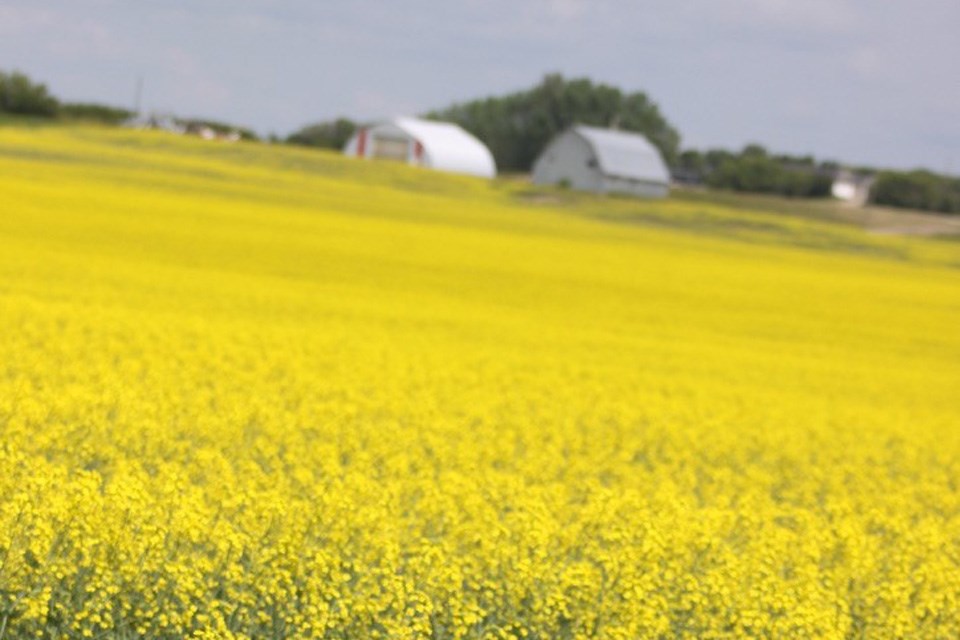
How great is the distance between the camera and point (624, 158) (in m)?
77.2

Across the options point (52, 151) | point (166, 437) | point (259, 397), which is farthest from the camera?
point (52, 151)

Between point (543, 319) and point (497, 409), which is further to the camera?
point (543, 319)

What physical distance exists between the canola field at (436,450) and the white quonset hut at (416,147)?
5279 cm

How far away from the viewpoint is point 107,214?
28469mm

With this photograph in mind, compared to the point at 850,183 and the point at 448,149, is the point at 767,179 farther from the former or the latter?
the point at 850,183

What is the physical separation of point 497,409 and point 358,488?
4757mm

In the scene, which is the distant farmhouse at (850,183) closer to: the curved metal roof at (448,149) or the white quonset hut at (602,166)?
the white quonset hut at (602,166)

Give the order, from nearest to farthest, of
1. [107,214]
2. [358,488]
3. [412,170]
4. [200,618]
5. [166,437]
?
[200,618]
[358,488]
[166,437]
[107,214]
[412,170]

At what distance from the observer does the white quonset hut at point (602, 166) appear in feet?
248

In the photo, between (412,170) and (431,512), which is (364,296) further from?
(412,170)

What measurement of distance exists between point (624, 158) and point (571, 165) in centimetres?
262

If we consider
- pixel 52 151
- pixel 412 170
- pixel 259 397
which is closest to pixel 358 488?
pixel 259 397

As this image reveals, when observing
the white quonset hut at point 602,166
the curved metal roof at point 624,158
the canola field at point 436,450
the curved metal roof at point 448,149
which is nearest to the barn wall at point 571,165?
the white quonset hut at point 602,166

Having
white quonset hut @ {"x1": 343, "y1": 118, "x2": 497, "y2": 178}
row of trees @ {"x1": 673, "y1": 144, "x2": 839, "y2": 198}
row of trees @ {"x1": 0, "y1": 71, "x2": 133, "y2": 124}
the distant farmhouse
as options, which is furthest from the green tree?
the distant farmhouse
